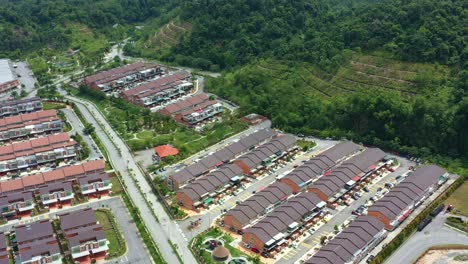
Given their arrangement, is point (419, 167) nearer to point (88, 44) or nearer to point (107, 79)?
point (107, 79)

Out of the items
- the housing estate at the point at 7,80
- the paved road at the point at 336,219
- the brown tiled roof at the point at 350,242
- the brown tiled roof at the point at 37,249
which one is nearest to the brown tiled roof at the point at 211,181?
the paved road at the point at 336,219

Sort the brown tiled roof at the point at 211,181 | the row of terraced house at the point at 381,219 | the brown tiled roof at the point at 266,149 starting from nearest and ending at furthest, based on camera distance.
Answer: the row of terraced house at the point at 381,219 → the brown tiled roof at the point at 211,181 → the brown tiled roof at the point at 266,149

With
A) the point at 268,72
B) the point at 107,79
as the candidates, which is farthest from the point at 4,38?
the point at 268,72

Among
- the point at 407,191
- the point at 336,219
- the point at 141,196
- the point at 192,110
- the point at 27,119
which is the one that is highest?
the point at 407,191

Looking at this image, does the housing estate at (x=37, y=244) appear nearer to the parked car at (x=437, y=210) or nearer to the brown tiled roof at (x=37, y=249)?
the brown tiled roof at (x=37, y=249)

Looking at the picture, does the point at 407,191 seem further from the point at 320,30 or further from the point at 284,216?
the point at 320,30

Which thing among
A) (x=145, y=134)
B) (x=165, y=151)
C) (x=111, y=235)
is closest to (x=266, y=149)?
(x=165, y=151)

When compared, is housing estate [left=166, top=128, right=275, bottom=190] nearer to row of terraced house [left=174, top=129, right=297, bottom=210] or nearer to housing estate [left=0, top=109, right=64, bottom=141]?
row of terraced house [left=174, top=129, right=297, bottom=210]
